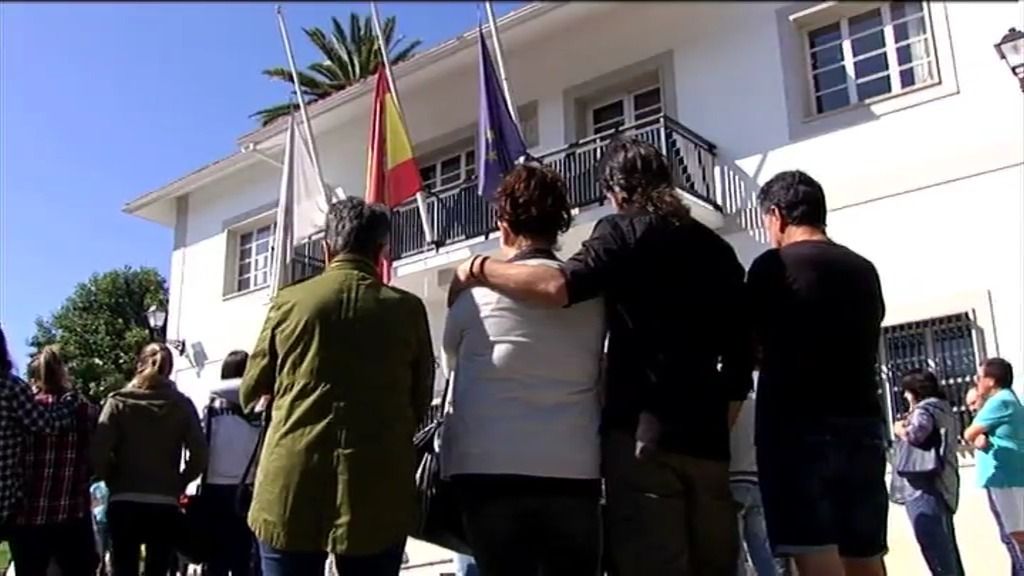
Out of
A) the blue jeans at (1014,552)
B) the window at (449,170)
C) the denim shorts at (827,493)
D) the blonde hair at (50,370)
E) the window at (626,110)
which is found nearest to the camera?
the denim shorts at (827,493)

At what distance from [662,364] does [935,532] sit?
3.80 meters

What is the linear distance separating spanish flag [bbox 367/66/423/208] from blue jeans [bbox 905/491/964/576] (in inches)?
279

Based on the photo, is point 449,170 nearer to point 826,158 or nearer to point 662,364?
point 826,158

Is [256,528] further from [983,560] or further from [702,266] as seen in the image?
[983,560]

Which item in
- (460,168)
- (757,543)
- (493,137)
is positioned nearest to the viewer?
(757,543)

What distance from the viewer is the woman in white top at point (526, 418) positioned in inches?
105

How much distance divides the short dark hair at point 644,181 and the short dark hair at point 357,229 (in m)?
0.75

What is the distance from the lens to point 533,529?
268cm

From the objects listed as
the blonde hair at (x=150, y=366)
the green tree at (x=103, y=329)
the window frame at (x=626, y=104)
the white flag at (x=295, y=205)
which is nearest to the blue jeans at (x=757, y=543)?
the blonde hair at (x=150, y=366)

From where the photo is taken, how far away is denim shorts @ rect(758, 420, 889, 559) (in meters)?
2.76

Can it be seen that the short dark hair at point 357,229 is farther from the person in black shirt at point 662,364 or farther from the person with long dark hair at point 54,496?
the person with long dark hair at point 54,496

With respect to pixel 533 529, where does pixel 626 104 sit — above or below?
above

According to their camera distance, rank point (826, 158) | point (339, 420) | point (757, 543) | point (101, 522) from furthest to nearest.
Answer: point (826, 158) → point (757, 543) → point (101, 522) → point (339, 420)

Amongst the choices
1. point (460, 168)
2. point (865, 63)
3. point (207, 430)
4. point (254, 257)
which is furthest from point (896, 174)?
point (254, 257)
